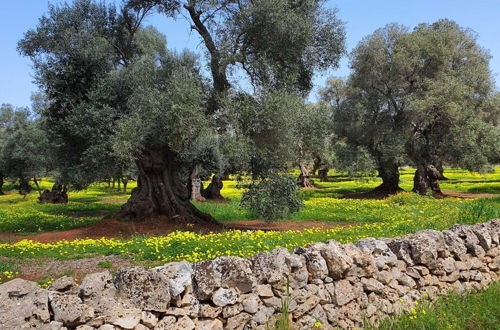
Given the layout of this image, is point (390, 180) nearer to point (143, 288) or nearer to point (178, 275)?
point (178, 275)

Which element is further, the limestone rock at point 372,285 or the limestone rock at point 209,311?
the limestone rock at point 372,285

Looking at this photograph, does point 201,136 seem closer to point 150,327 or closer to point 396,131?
point 150,327

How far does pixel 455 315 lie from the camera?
704 centimetres

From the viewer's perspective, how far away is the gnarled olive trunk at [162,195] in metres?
17.4

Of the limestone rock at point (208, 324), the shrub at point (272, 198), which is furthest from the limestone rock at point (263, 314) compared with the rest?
the shrub at point (272, 198)

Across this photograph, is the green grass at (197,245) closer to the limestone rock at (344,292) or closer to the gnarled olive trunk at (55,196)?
the limestone rock at (344,292)

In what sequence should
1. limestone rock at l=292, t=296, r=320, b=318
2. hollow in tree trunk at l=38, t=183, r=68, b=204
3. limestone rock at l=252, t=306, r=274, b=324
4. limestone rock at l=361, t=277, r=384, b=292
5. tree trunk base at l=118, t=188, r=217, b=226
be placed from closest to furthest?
limestone rock at l=252, t=306, r=274, b=324, limestone rock at l=292, t=296, r=320, b=318, limestone rock at l=361, t=277, r=384, b=292, tree trunk base at l=118, t=188, r=217, b=226, hollow in tree trunk at l=38, t=183, r=68, b=204

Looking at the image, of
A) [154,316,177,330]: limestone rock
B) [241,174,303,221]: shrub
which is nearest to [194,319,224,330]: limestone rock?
[154,316,177,330]: limestone rock

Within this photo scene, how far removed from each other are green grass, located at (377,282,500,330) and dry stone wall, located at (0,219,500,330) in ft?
0.76

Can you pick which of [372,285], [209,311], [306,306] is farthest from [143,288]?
[372,285]

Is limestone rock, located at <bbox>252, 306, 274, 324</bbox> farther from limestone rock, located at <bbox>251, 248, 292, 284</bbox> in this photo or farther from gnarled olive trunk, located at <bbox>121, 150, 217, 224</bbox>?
gnarled olive trunk, located at <bbox>121, 150, 217, 224</bbox>

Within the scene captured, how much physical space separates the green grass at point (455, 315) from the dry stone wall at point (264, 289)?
231 millimetres

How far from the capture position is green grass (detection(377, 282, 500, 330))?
6465 mm

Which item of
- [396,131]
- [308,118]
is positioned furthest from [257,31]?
[396,131]
